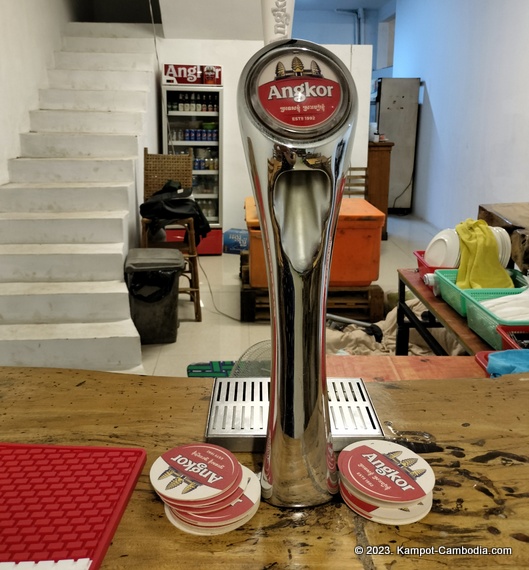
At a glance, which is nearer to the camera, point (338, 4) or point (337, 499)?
point (337, 499)

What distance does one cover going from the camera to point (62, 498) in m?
0.64

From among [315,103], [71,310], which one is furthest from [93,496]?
Answer: [71,310]

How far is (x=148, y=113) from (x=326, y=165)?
17.6 ft

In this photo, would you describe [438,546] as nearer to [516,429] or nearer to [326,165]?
[516,429]

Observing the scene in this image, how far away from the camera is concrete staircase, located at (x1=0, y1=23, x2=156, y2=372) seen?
3.57 meters

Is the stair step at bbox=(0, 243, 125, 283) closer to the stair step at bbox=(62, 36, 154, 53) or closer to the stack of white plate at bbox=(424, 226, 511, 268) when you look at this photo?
the stack of white plate at bbox=(424, 226, 511, 268)

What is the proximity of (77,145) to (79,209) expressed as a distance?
793 mm

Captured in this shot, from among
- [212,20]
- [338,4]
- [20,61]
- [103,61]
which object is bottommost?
[20,61]

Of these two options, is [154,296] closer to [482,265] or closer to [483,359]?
[482,265]

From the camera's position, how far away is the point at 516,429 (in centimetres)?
80

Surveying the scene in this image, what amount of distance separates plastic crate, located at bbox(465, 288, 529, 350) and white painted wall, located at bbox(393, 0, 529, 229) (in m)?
3.30

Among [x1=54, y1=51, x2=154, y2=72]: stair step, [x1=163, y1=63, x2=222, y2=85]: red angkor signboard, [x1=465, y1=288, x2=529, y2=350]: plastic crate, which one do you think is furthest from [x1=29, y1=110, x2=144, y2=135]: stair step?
[x1=465, y1=288, x2=529, y2=350]: plastic crate

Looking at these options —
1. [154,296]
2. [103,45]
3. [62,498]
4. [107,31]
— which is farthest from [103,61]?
[62,498]

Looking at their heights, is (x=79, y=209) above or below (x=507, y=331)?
above
